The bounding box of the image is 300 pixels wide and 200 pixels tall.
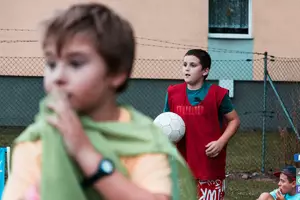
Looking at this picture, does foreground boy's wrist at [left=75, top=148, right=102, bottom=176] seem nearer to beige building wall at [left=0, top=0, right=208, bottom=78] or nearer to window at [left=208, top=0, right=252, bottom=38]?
beige building wall at [left=0, top=0, right=208, bottom=78]

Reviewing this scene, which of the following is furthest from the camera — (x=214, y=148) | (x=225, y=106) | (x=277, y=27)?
(x=277, y=27)

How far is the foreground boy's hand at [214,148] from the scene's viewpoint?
6.18m

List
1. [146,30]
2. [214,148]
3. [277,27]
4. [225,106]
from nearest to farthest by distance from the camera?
[214,148] < [225,106] < [146,30] < [277,27]

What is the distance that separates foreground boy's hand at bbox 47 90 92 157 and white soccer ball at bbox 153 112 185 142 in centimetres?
423

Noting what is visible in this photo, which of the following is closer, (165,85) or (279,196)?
(279,196)

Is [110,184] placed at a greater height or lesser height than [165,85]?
greater

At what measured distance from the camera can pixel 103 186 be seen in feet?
5.84

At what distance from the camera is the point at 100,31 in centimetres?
185

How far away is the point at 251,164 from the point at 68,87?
10.5 metres

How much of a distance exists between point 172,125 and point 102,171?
14.0ft

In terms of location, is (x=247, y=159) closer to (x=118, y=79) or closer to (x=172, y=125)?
(x=172, y=125)

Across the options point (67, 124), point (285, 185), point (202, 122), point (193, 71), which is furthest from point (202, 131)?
point (67, 124)

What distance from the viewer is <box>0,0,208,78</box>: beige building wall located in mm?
16422

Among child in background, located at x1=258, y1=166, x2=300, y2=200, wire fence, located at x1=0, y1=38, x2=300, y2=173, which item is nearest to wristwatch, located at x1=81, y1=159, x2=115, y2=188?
child in background, located at x1=258, y1=166, x2=300, y2=200
